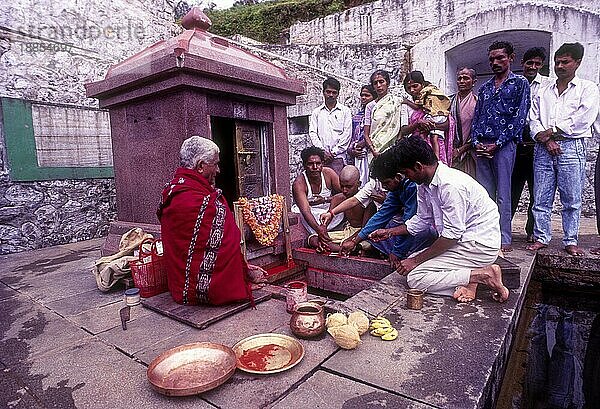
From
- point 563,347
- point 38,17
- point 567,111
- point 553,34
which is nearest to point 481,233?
point 563,347

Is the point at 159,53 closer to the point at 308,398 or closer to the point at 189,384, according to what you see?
the point at 189,384

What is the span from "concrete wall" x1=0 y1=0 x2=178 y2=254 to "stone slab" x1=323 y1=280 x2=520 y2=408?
18.6 ft

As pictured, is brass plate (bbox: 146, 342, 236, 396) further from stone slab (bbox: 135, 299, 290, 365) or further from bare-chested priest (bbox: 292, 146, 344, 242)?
bare-chested priest (bbox: 292, 146, 344, 242)

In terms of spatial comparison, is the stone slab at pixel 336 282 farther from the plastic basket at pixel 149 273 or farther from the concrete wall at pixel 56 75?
the concrete wall at pixel 56 75

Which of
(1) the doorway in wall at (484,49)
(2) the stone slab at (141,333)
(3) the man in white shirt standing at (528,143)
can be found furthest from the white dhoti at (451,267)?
(1) the doorway in wall at (484,49)

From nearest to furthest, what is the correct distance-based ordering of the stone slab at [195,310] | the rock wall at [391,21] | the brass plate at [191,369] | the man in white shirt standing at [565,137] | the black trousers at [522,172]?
the brass plate at [191,369], the stone slab at [195,310], the man in white shirt standing at [565,137], the black trousers at [522,172], the rock wall at [391,21]

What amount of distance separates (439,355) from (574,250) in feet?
9.61

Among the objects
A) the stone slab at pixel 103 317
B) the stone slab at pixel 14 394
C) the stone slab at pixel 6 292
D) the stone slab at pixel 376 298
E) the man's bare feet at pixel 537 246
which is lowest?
the stone slab at pixel 14 394

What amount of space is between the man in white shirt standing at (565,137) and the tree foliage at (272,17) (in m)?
13.0

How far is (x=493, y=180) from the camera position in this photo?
446cm

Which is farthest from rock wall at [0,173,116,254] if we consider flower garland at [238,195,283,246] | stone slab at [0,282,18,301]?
flower garland at [238,195,283,246]

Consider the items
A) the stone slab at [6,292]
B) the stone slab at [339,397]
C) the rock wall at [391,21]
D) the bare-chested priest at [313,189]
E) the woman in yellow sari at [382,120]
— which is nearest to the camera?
the stone slab at [339,397]

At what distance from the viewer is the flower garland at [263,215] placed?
13.3 feet

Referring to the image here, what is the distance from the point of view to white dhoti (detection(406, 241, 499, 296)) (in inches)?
113
